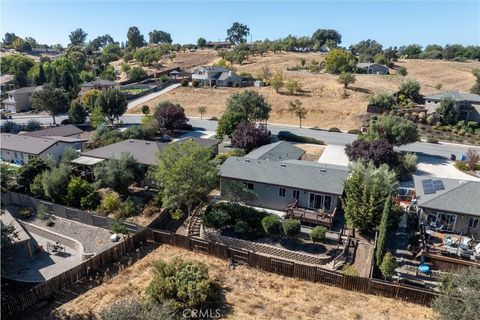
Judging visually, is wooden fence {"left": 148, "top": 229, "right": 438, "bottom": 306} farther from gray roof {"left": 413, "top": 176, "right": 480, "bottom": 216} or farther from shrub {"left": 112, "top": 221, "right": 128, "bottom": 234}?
gray roof {"left": 413, "top": 176, "right": 480, "bottom": 216}

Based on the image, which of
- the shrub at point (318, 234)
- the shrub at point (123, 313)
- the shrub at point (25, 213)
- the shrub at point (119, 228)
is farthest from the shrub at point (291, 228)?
the shrub at point (25, 213)

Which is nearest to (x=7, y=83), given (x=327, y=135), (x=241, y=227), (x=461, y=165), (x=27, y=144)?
(x=27, y=144)

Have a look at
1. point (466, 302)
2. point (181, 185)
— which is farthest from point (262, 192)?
point (466, 302)

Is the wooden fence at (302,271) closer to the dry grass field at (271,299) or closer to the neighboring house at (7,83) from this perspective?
the dry grass field at (271,299)

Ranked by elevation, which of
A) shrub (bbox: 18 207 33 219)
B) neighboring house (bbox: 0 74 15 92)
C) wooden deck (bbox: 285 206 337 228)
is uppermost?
neighboring house (bbox: 0 74 15 92)

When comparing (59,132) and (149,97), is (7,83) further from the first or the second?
(59,132)

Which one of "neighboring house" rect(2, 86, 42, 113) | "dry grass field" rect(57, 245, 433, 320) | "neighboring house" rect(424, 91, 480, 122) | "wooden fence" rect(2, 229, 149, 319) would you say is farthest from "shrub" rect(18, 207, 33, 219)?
"neighboring house" rect(424, 91, 480, 122)

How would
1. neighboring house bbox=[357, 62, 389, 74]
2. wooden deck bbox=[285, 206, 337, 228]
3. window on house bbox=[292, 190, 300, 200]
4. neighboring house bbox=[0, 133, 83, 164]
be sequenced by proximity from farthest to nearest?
neighboring house bbox=[357, 62, 389, 74]
neighboring house bbox=[0, 133, 83, 164]
window on house bbox=[292, 190, 300, 200]
wooden deck bbox=[285, 206, 337, 228]
